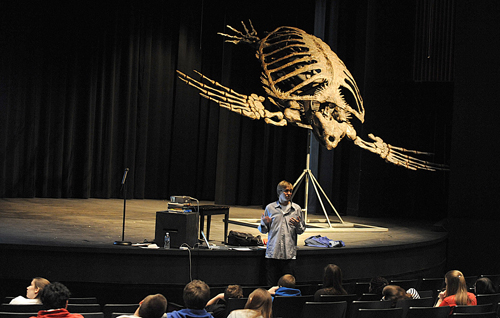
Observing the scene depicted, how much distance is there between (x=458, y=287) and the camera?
5.14 meters

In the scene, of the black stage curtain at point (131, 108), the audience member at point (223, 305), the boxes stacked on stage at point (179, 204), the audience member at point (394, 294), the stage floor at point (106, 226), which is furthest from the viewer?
the black stage curtain at point (131, 108)

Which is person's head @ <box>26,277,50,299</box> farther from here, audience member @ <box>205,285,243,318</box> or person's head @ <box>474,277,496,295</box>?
person's head @ <box>474,277,496,295</box>

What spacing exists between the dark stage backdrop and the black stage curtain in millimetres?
27

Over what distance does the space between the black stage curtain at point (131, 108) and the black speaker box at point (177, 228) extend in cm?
723

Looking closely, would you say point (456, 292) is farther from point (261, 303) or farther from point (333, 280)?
point (261, 303)

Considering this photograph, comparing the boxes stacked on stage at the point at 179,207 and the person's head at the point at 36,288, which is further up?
the boxes stacked on stage at the point at 179,207

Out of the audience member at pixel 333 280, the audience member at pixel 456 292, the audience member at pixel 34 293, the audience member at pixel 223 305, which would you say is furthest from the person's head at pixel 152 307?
the audience member at pixel 456 292

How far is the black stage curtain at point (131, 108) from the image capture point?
13289mm

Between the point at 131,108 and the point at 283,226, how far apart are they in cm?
912

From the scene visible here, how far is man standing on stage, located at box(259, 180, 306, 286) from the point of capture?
656 cm

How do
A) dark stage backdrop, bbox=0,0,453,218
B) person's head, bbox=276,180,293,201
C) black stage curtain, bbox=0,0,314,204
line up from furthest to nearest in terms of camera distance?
1. dark stage backdrop, bbox=0,0,453,218
2. black stage curtain, bbox=0,0,314,204
3. person's head, bbox=276,180,293,201

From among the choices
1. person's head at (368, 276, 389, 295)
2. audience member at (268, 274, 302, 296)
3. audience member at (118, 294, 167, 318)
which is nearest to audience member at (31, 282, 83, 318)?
audience member at (118, 294, 167, 318)

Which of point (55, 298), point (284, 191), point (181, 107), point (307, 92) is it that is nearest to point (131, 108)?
point (181, 107)

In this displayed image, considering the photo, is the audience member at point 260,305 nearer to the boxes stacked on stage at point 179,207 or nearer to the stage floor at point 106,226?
the boxes stacked on stage at point 179,207
